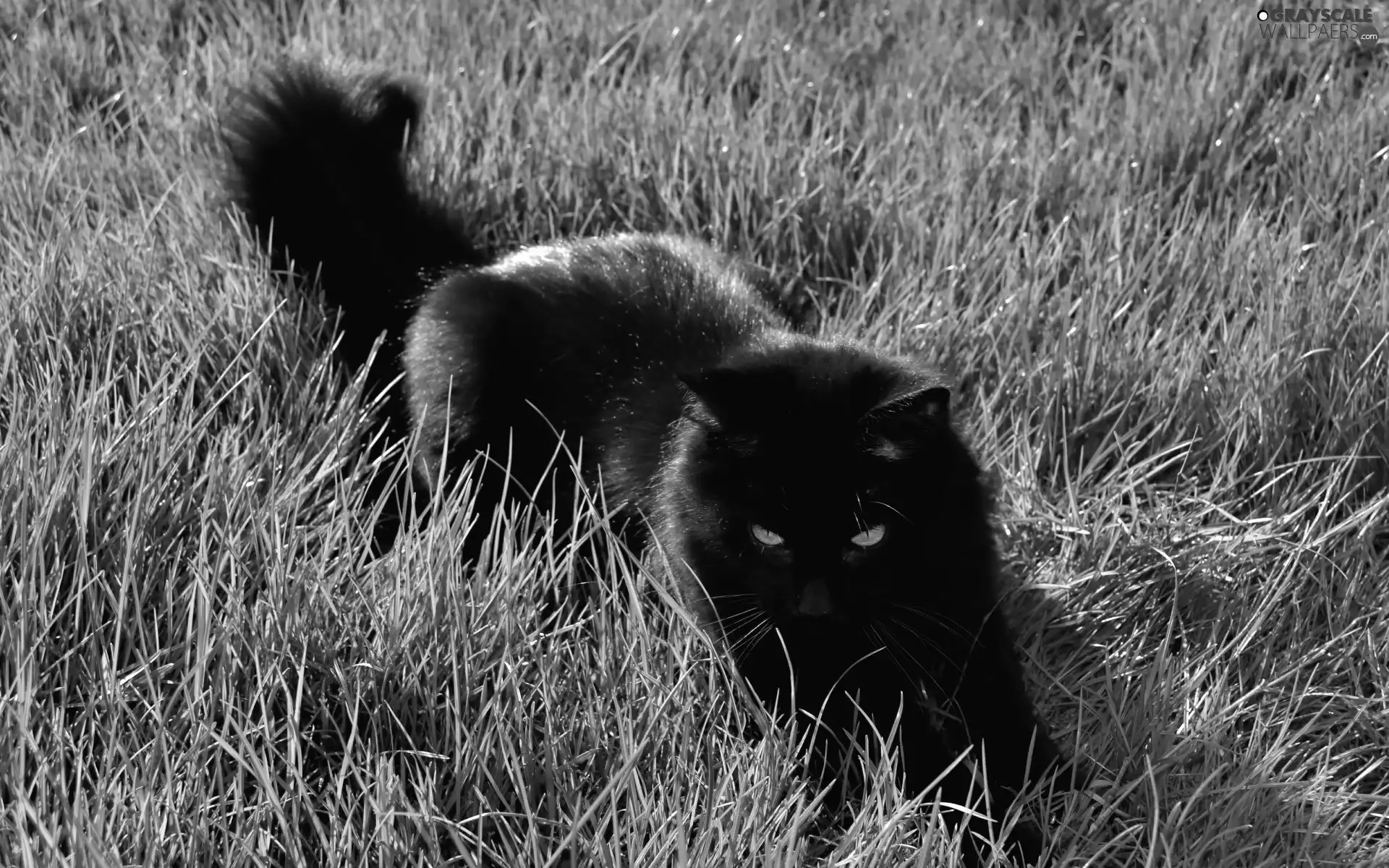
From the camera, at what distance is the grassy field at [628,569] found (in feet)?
6.04

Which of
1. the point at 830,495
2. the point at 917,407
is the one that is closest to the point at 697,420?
the point at 830,495

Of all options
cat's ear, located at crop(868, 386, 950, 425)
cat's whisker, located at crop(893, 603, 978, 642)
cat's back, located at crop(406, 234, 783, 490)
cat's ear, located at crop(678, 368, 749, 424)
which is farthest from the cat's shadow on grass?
cat's back, located at crop(406, 234, 783, 490)

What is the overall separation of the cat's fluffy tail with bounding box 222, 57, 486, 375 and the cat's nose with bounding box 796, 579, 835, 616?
1.31 m

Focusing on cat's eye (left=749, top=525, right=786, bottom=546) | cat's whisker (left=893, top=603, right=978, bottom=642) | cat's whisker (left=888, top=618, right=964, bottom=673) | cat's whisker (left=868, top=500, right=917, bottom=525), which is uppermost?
cat's whisker (left=868, top=500, right=917, bottom=525)

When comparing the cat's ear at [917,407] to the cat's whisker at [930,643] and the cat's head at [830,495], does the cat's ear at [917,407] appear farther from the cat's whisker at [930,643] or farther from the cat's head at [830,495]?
the cat's whisker at [930,643]

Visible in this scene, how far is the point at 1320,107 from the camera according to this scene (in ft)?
11.6

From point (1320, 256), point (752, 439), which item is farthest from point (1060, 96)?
point (752, 439)

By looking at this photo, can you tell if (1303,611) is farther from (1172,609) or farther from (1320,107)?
(1320,107)

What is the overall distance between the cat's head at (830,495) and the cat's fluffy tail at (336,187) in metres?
1.07

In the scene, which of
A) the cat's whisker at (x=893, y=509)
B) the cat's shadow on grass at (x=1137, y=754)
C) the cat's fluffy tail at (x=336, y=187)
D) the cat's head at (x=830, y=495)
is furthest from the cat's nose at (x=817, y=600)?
the cat's fluffy tail at (x=336, y=187)

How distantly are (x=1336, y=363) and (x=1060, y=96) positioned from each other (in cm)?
128

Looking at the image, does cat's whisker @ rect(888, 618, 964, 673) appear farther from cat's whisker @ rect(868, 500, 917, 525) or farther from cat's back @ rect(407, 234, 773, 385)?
cat's back @ rect(407, 234, 773, 385)

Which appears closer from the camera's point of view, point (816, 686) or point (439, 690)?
point (439, 690)

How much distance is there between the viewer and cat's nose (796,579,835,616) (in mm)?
1979
